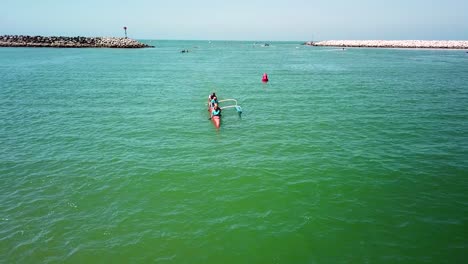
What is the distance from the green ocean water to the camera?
1406 cm

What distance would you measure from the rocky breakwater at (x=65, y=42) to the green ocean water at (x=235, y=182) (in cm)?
12324

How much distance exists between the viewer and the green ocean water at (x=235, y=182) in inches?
554

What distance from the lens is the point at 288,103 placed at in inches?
1553

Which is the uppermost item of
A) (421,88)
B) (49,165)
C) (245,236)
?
(421,88)

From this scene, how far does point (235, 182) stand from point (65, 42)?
6070 inches

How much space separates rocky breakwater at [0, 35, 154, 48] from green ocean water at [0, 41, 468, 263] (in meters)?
123

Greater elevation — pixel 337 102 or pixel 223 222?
pixel 337 102

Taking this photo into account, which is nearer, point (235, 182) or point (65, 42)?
point (235, 182)

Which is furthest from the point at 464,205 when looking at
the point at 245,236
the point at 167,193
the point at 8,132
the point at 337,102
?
the point at 8,132

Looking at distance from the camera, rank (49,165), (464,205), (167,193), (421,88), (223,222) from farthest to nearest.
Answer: (421,88) < (49,165) < (167,193) < (464,205) < (223,222)

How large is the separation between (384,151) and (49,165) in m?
23.5

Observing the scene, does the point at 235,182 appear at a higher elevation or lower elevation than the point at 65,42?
lower

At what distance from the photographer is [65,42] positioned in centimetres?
14600

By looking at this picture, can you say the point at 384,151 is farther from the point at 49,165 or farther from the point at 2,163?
the point at 2,163
